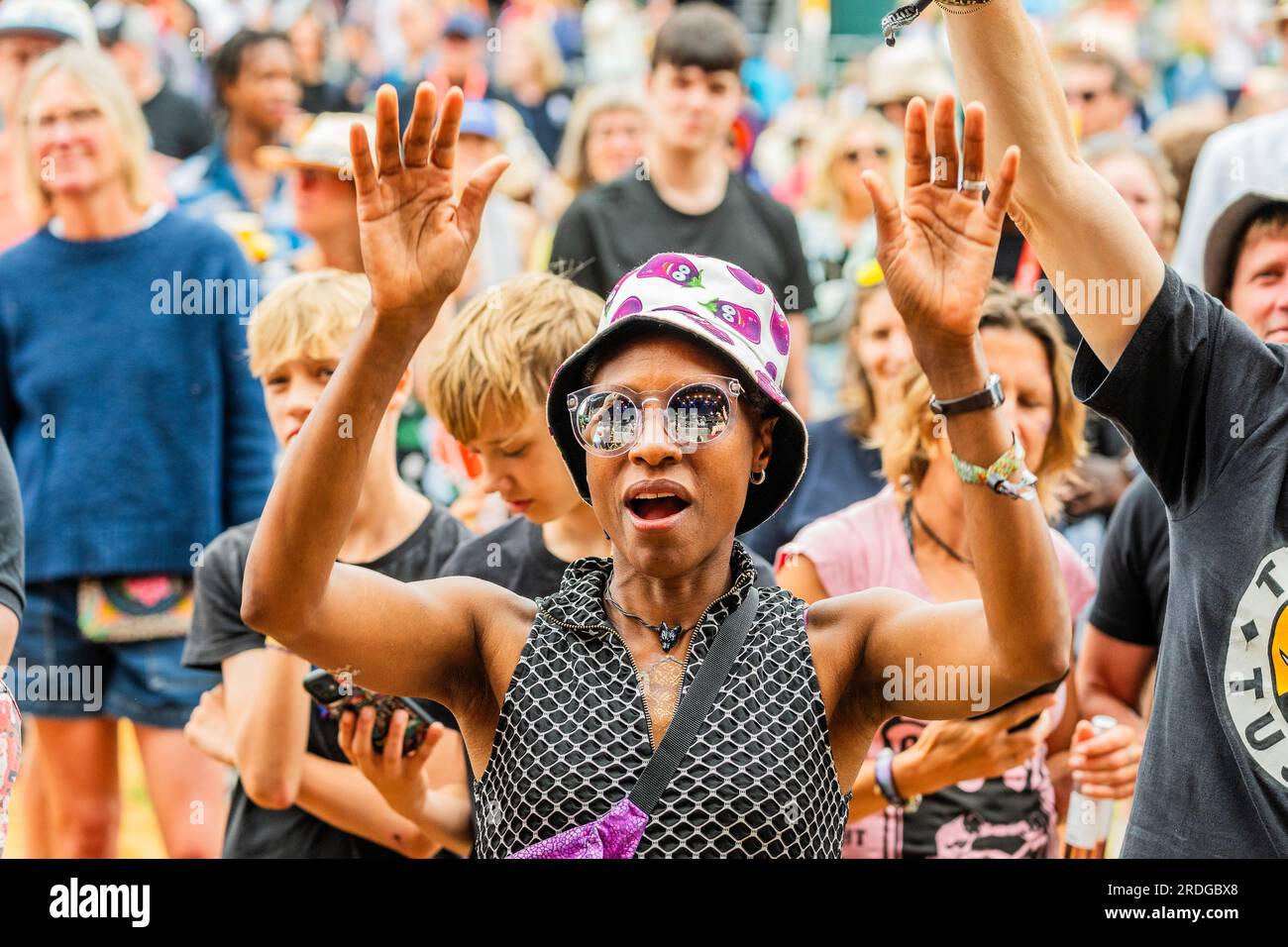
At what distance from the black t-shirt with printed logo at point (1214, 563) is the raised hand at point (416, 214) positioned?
884 millimetres

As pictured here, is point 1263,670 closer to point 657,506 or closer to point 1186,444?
point 1186,444

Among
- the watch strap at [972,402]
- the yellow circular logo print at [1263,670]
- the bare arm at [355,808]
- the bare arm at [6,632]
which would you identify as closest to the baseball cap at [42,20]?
the bare arm at [355,808]

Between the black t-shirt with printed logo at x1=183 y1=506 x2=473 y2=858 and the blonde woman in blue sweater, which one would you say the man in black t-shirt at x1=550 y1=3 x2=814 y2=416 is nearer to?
the blonde woman in blue sweater

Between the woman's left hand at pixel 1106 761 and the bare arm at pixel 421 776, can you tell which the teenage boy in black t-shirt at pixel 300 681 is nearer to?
the bare arm at pixel 421 776

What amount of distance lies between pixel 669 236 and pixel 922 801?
1.89m

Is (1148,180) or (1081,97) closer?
(1148,180)

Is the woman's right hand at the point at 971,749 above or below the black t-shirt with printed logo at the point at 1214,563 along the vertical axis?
below

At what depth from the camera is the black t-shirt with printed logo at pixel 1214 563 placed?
6.84 ft

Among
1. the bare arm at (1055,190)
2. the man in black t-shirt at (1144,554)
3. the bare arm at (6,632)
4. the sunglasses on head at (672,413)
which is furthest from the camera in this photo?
the man in black t-shirt at (1144,554)

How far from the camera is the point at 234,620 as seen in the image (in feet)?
9.93

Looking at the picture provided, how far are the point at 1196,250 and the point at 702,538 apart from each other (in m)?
2.70
